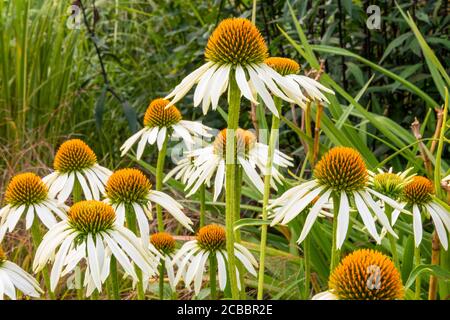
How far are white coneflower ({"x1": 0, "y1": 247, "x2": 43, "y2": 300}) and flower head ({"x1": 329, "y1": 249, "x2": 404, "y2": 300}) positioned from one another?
0.57 metres

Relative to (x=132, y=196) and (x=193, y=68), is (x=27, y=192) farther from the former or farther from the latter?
(x=193, y=68)

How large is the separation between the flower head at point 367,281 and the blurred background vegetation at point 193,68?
3.50ft

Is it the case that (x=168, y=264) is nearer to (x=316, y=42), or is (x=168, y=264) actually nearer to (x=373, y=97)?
(x=373, y=97)

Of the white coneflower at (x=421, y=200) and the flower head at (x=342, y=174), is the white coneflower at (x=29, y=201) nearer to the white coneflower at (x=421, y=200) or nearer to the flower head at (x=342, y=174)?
the flower head at (x=342, y=174)

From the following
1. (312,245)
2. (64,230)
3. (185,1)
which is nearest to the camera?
(64,230)

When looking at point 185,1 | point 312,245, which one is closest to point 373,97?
point 312,245

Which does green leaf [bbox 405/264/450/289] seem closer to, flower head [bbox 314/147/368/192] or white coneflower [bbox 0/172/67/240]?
flower head [bbox 314/147/368/192]

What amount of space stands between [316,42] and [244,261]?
6.10 ft

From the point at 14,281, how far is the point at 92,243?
0.17 metres

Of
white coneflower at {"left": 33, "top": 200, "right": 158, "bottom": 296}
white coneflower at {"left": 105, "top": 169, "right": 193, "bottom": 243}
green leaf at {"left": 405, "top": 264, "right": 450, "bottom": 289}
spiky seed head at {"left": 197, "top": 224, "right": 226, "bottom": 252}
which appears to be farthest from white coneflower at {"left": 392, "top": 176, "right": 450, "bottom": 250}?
Answer: white coneflower at {"left": 33, "top": 200, "right": 158, "bottom": 296}

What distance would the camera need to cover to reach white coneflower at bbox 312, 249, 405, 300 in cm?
95

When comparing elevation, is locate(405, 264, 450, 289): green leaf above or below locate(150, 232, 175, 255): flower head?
below

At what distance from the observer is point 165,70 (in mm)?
4164
